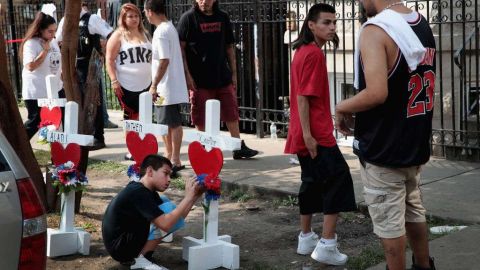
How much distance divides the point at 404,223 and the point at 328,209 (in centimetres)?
102

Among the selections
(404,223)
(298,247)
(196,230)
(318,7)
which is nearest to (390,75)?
(404,223)

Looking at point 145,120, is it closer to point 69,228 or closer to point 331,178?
point 69,228

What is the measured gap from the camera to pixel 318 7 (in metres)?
5.42

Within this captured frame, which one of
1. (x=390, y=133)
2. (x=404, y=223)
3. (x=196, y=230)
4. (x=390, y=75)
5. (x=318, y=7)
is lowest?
(x=196, y=230)

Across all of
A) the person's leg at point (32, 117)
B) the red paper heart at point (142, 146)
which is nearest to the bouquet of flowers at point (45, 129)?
the red paper heart at point (142, 146)

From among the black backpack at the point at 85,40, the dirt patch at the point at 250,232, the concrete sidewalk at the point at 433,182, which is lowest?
the dirt patch at the point at 250,232

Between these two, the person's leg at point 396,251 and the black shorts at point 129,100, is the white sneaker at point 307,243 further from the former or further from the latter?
the black shorts at point 129,100

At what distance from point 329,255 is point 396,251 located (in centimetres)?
104

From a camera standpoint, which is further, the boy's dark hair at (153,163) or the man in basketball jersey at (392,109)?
the boy's dark hair at (153,163)

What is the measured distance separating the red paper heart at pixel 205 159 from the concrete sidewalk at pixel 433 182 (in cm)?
163

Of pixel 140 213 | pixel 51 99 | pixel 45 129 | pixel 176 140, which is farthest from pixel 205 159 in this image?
pixel 176 140

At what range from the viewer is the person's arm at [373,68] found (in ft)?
13.8

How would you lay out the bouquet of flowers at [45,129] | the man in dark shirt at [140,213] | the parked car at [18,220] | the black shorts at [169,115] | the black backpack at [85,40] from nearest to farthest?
1. the parked car at [18,220]
2. the man in dark shirt at [140,213]
3. the bouquet of flowers at [45,129]
4. the black shorts at [169,115]
5. the black backpack at [85,40]

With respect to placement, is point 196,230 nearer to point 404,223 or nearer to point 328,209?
point 328,209
